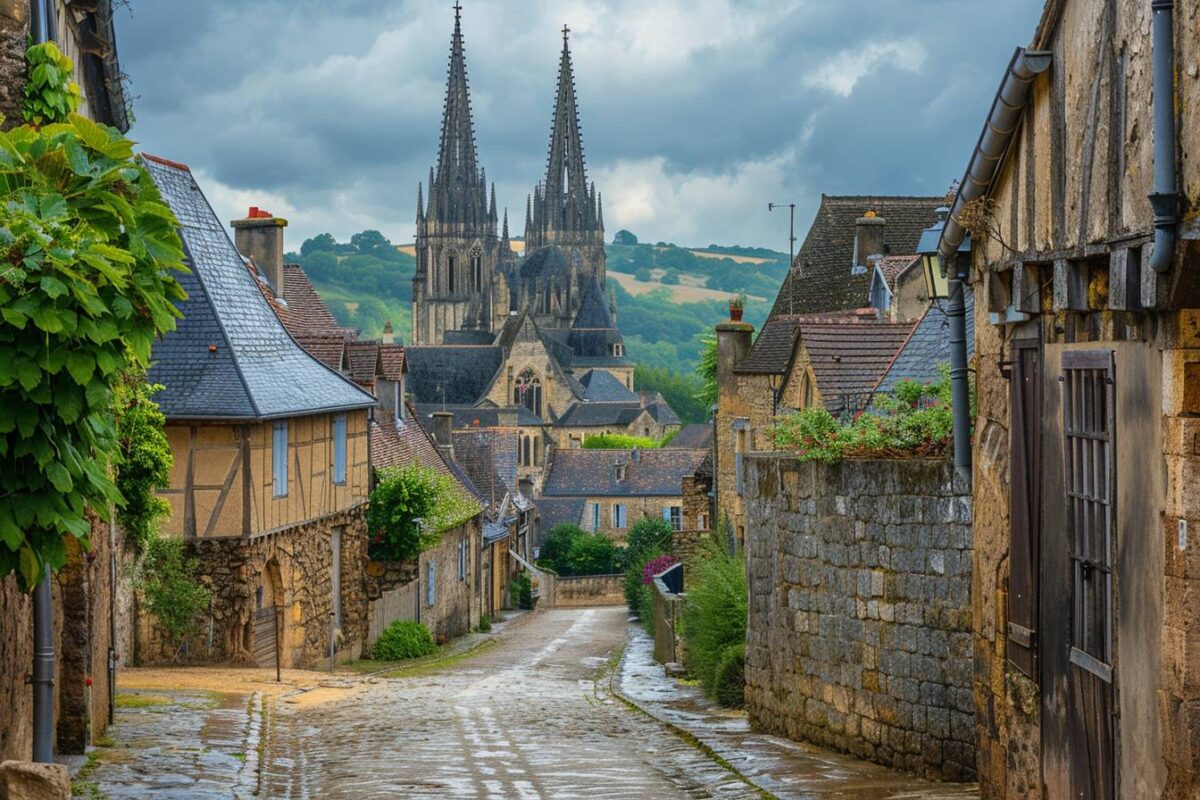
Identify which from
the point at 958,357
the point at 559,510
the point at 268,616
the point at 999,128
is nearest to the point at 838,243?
the point at 268,616

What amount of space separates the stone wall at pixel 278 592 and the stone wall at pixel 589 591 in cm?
2990

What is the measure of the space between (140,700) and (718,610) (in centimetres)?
560

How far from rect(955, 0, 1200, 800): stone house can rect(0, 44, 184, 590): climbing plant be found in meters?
3.97

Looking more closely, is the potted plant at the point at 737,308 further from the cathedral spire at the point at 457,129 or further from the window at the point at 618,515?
the cathedral spire at the point at 457,129

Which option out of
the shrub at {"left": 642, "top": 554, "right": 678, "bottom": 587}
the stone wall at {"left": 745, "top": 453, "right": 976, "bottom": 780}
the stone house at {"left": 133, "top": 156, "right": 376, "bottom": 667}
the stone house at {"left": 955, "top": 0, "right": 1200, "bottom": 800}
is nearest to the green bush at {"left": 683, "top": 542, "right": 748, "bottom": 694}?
the stone wall at {"left": 745, "top": 453, "right": 976, "bottom": 780}

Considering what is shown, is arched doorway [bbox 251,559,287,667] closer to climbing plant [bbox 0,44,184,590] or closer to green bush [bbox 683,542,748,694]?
green bush [bbox 683,542,748,694]

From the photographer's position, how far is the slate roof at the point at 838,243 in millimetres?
31094

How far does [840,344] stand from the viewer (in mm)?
21125

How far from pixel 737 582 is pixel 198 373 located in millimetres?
7655

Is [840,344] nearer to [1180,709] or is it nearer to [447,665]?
[447,665]

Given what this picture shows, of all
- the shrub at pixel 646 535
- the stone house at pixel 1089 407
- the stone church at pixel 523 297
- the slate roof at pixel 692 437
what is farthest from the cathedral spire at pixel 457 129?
the stone house at pixel 1089 407

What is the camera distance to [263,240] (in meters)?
27.0

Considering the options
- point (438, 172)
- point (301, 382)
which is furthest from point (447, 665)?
point (438, 172)

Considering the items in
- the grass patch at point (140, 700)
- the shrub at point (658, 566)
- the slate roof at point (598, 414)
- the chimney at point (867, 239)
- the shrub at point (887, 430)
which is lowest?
the grass patch at point (140, 700)
